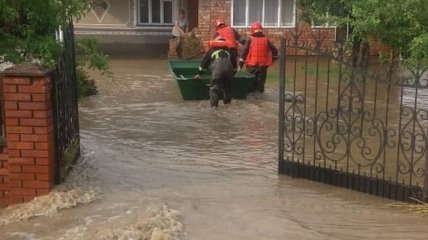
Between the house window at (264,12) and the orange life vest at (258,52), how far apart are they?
939cm

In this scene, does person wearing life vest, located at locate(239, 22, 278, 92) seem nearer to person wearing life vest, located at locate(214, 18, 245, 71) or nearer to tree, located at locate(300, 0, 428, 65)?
person wearing life vest, located at locate(214, 18, 245, 71)

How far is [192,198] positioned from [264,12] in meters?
17.0

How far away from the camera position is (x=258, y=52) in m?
12.9

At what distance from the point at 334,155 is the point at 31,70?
4207mm

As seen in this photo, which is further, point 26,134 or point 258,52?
point 258,52

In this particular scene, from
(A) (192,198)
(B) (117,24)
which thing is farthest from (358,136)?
(B) (117,24)

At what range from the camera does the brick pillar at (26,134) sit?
5.55m

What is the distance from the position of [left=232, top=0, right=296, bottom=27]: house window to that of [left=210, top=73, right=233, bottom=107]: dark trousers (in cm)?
1092

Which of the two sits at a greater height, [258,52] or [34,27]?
[34,27]

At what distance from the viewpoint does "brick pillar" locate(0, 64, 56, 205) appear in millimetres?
5547

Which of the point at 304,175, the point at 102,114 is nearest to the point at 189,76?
the point at 102,114

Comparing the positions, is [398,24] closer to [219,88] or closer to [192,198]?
[219,88]

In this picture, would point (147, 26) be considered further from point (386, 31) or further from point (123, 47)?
point (386, 31)

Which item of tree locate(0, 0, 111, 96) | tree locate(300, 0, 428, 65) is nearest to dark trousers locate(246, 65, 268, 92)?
tree locate(300, 0, 428, 65)
